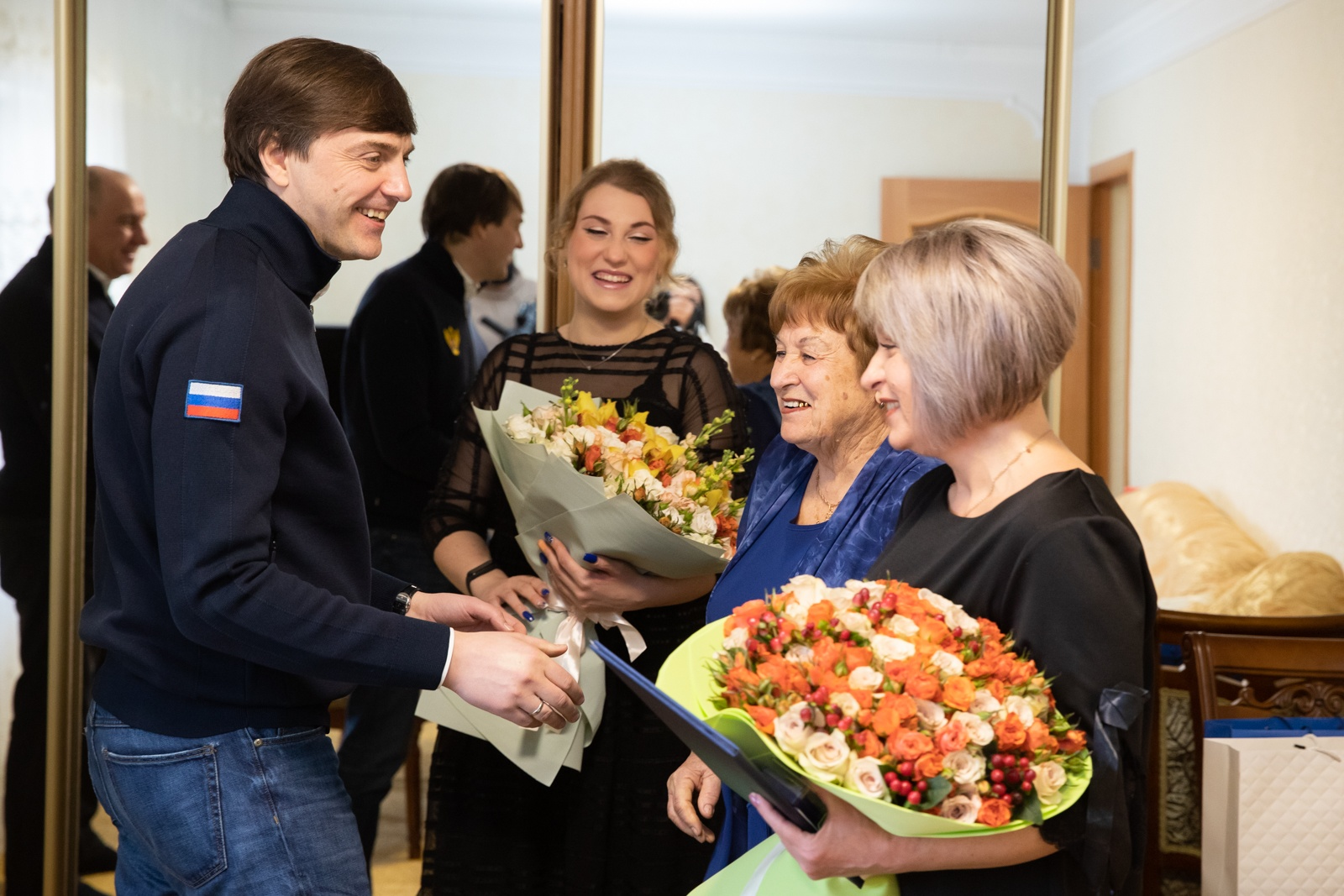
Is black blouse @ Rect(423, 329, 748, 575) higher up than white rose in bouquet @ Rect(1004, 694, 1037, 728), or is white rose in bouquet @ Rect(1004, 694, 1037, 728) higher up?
black blouse @ Rect(423, 329, 748, 575)

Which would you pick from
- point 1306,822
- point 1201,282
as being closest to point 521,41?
point 1201,282

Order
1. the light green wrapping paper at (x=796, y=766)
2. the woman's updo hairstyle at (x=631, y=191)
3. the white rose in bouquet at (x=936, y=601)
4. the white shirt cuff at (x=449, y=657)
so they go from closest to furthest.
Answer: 1. the light green wrapping paper at (x=796, y=766)
2. the white rose in bouquet at (x=936, y=601)
3. the white shirt cuff at (x=449, y=657)
4. the woman's updo hairstyle at (x=631, y=191)

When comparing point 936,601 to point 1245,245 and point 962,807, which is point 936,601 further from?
point 1245,245

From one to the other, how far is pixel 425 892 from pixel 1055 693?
1.68 metres

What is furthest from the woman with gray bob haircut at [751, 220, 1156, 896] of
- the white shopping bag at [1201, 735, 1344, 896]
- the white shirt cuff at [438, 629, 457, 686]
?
the white shopping bag at [1201, 735, 1344, 896]

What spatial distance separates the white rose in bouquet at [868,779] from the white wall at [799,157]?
2.20 metres

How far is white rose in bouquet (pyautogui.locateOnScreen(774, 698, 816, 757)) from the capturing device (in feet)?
3.63

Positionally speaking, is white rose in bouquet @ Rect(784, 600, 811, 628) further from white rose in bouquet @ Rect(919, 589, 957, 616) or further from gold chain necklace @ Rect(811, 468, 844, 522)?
gold chain necklace @ Rect(811, 468, 844, 522)

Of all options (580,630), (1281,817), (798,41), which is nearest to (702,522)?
(580,630)

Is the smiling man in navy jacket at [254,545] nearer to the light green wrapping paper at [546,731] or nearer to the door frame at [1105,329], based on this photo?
the light green wrapping paper at [546,731]

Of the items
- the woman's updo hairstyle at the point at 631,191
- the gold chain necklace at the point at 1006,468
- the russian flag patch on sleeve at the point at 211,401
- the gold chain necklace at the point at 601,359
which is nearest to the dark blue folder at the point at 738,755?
the gold chain necklace at the point at 1006,468

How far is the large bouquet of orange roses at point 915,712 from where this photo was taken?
43.1 inches

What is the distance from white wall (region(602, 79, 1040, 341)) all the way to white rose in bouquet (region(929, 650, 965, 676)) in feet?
7.01

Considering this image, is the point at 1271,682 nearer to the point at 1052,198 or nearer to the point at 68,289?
the point at 1052,198
